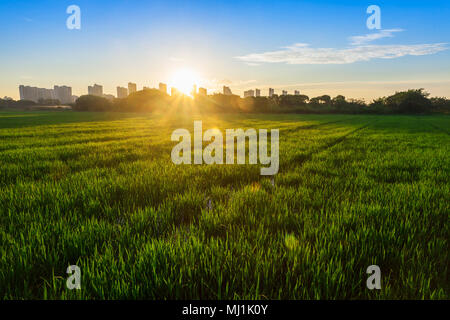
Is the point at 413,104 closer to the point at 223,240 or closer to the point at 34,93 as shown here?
the point at 223,240

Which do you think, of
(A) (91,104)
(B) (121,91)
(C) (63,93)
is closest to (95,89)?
(B) (121,91)

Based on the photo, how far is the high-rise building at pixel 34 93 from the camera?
14888 centimetres

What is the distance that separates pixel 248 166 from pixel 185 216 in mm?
2530

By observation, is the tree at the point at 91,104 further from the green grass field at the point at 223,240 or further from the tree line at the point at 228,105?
the green grass field at the point at 223,240

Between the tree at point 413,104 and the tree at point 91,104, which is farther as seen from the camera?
the tree at point 413,104

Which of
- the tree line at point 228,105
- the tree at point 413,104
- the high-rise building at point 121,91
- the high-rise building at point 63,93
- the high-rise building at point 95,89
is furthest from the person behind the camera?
the high-rise building at point 63,93

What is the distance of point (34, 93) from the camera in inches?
5989

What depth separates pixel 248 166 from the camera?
195 inches

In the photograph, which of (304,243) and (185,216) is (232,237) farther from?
(185,216)

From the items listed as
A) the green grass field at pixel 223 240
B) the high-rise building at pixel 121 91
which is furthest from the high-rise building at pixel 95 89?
the green grass field at pixel 223 240

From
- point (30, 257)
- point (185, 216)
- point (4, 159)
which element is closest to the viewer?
point (30, 257)

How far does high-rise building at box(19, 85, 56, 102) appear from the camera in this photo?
149 meters

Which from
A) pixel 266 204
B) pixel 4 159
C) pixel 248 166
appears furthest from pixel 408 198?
pixel 4 159
